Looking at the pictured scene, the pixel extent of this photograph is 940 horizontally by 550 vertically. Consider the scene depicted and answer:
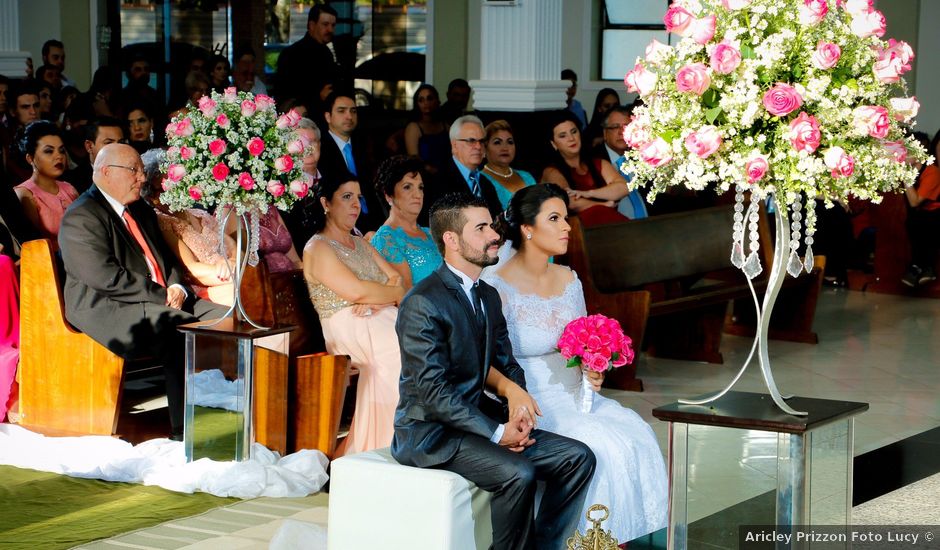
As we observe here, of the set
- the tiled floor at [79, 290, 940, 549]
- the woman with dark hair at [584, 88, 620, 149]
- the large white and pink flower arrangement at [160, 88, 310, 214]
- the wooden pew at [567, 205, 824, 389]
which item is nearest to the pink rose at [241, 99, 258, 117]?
the large white and pink flower arrangement at [160, 88, 310, 214]

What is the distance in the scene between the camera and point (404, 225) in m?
6.25

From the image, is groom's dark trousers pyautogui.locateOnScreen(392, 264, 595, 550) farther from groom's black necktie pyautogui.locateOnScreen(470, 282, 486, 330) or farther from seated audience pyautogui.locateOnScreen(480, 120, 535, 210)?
seated audience pyautogui.locateOnScreen(480, 120, 535, 210)

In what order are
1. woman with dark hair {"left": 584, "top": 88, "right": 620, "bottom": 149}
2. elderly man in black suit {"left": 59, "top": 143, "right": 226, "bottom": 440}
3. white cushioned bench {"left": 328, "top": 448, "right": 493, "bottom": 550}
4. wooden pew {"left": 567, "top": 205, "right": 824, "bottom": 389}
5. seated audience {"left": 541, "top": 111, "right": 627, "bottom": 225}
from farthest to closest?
woman with dark hair {"left": 584, "top": 88, "right": 620, "bottom": 149} → seated audience {"left": 541, "top": 111, "right": 627, "bottom": 225} → wooden pew {"left": 567, "top": 205, "right": 824, "bottom": 389} → elderly man in black suit {"left": 59, "top": 143, "right": 226, "bottom": 440} → white cushioned bench {"left": 328, "top": 448, "right": 493, "bottom": 550}

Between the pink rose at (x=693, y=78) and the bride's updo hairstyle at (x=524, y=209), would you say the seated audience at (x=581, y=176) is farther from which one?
the pink rose at (x=693, y=78)

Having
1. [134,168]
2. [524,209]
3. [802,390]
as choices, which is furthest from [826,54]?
[802,390]

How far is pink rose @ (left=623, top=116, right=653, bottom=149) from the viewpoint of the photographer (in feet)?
11.6

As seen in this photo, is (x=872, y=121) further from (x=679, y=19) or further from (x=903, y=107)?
(x=679, y=19)

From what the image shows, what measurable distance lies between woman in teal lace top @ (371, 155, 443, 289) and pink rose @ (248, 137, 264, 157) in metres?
0.95

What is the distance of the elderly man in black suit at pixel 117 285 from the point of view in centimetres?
584

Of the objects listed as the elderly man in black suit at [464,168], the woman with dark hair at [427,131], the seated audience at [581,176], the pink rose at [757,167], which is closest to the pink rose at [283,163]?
the elderly man in black suit at [464,168]

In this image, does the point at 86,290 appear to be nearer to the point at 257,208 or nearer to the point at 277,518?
the point at 257,208

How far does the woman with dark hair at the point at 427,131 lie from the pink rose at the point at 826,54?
523 cm

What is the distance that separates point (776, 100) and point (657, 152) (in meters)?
0.32

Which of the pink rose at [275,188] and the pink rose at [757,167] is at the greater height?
the pink rose at [757,167]
